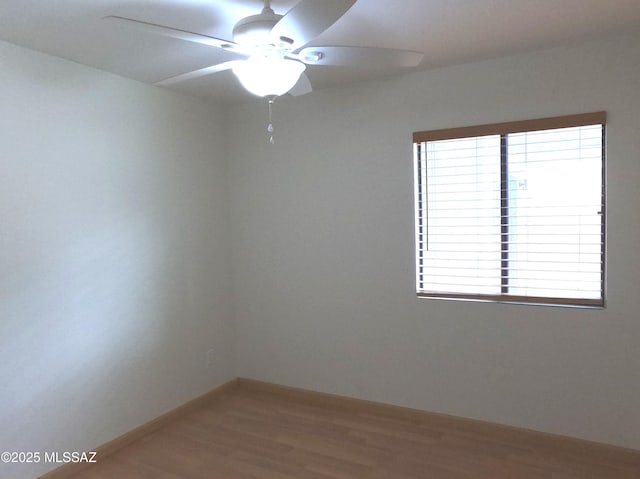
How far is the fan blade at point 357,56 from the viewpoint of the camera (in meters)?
1.76

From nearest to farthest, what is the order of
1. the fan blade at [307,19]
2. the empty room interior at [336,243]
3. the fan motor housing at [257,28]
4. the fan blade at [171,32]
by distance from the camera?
the fan blade at [307,19] < the fan blade at [171,32] < the fan motor housing at [257,28] < the empty room interior at [336,243]

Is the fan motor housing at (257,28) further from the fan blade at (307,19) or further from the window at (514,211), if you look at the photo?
the window at (514,211)

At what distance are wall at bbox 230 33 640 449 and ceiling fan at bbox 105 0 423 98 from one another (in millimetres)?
1149

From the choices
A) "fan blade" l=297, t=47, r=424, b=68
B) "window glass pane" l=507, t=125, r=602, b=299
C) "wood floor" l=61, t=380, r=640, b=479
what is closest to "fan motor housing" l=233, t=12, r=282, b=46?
"fan blade" l=297, t=47, r=424, b=68

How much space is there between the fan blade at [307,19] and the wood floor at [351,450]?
2.21m

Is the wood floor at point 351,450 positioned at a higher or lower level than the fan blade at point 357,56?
lower

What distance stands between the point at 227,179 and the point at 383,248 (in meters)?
1.47

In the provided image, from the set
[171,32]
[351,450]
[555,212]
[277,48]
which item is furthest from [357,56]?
[351,450]

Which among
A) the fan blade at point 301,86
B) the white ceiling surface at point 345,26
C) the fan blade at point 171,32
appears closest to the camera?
the fan blade at point 171,32

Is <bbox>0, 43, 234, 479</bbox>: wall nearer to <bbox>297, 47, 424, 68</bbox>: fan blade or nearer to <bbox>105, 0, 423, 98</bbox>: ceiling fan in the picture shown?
<bbox>105, 0, 423, 98</bbox>: ceiling fan

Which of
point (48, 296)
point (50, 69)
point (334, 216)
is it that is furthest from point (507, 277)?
point (50, 69)

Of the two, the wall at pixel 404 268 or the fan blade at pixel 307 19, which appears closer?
the fan blade at pixel 307 19

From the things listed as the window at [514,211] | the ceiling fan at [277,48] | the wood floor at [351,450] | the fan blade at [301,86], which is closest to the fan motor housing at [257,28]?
the ceiling fan at [277,48]

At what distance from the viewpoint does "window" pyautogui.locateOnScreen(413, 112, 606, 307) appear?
2580mm
